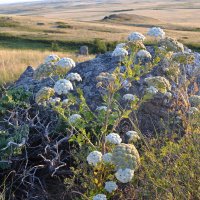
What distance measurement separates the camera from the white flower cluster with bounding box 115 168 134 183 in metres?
3.24

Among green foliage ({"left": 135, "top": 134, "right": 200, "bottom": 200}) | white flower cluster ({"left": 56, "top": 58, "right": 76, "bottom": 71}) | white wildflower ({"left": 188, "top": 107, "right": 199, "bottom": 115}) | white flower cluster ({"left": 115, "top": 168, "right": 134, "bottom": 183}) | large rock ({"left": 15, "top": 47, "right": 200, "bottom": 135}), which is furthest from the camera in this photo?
large rock ({"left": 15, "top": 47, "right": 200, "bottom": 135})

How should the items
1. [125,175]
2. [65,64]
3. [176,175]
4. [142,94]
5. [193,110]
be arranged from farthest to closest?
[142,94] < [193,110] < [65,64] < [176,175] < [125,175]

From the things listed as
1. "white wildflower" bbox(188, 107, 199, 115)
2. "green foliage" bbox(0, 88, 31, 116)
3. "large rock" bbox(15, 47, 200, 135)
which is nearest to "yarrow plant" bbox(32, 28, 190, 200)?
"white wildflower" bbox(188, 107, 199, 115)

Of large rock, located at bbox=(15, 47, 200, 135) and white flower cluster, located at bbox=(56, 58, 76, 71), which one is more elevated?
white flower cluster, located at bbox=(56, 58, 76, 71)

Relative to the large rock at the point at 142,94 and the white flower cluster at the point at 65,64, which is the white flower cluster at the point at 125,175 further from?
the large rock at the point at 142,94

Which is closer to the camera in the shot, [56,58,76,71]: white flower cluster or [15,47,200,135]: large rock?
[56,58,76,71]: white flower cluster

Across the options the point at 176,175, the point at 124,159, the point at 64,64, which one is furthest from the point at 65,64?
the point at 176,175

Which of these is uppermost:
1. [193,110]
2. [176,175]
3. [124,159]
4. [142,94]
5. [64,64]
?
[64,64]

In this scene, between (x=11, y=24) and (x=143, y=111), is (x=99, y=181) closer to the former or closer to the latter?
(x=143, y=111)

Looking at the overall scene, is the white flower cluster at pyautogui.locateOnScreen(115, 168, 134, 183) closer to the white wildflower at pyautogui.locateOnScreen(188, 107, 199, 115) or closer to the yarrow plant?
the yarrow plant

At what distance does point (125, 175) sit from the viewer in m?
3.25

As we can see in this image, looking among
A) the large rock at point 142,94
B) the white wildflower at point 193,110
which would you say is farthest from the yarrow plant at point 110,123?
the large rock at point 142,94

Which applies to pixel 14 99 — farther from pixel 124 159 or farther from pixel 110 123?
pixel 124 159

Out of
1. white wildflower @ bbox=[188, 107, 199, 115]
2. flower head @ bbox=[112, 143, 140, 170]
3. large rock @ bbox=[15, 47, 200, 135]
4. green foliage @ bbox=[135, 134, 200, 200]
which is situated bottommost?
large rock @ bbox=[15, 47, 200, 135]
